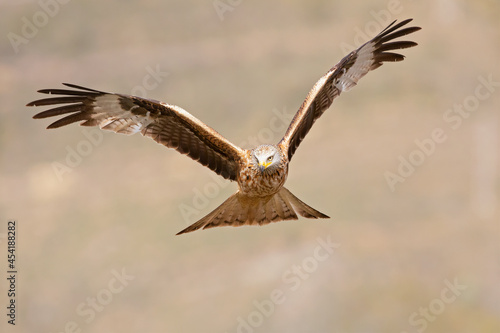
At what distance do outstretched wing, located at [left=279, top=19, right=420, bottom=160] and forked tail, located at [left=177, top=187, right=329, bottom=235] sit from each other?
0.52 m

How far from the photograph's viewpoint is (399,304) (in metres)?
27.0

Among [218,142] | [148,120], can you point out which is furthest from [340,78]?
[148,120]

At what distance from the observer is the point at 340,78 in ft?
38.1

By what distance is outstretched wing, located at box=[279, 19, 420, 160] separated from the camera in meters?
10.8

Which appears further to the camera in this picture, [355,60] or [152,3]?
[152,3]

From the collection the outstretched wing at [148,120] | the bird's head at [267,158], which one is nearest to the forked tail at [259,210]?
the outstretched wing at [148,120]

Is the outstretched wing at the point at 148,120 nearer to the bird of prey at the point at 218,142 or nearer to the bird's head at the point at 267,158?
the bird of prey at the point at 218,142

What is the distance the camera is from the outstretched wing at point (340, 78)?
10773mm

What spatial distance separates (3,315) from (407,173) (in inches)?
531

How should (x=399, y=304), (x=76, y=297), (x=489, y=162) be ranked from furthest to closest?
(x=489, y=162), (x=76, y=297), (x=399, y=304)

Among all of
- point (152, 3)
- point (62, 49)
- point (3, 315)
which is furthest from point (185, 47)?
point (3, 315)

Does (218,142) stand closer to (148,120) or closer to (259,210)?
(148,120)

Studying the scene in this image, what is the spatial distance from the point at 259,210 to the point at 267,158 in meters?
1.05

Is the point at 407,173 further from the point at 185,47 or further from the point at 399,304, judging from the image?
the point at 185,47
